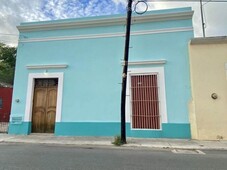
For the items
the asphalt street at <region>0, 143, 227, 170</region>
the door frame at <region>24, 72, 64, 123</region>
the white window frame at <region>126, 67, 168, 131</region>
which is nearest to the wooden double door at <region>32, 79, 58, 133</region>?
the door frame at <region>24, 72, 64, 123</region>

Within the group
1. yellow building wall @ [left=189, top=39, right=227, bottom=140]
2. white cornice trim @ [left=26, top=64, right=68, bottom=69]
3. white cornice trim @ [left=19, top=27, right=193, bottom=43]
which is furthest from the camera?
white cornice trim @ [left=26, top=64, right=68, bottom=69]

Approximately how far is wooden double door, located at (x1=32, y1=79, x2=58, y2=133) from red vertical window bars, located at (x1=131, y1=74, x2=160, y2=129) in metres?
3.99

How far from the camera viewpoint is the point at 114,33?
11.0 metres

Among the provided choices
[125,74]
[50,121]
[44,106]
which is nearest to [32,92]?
[44,106]

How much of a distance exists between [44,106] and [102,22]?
516cm

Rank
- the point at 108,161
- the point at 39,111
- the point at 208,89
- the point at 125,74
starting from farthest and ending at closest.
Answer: the point at 39,111
the point at 208,89
the point at 125,74
the point at 108,161

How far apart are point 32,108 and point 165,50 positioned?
716cm

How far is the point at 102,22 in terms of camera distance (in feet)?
36.3

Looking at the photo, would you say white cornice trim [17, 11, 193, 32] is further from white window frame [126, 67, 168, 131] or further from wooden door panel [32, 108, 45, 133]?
wooden door panel [32, 108, 45, 133]

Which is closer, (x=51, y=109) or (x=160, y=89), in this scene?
(x=160, y=89)

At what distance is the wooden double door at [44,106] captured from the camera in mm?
10906

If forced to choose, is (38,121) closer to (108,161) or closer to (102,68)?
(102,68)

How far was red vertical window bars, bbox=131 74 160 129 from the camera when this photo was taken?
1000cm

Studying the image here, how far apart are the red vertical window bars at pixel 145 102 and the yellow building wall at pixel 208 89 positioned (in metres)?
1.61
